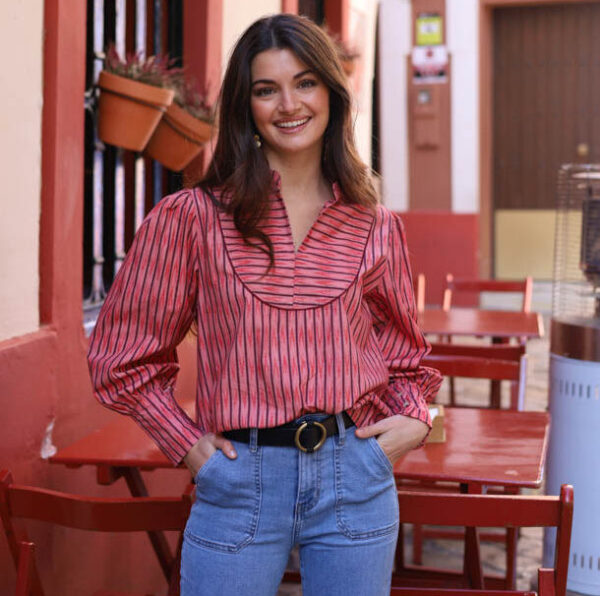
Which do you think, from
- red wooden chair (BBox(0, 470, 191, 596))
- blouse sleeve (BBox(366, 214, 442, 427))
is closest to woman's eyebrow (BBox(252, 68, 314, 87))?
blouse sleeve (BBox(366, 214, 442, 427))

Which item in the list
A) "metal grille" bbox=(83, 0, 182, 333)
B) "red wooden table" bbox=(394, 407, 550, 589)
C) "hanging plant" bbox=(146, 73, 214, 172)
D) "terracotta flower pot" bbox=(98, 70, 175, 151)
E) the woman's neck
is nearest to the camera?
the woman's neck

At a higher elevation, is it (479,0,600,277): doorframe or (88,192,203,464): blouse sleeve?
(479,0,600,277): doorframe

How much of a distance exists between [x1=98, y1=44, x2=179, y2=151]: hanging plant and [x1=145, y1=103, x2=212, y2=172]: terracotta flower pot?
230mm

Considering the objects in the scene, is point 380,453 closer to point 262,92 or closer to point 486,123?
point 262,92

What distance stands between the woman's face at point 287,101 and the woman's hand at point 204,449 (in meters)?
0.50

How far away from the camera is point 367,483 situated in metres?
1.62

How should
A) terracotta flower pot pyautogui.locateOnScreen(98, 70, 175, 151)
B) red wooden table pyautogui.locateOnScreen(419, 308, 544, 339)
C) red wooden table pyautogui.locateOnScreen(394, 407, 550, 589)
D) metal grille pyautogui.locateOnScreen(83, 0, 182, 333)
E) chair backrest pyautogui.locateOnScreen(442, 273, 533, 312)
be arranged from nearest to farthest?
red wooden table pyautogui.locateOnScreen(394, 407, 550, 589) < terracotta flower pot pyautogui.locateOnScreen(98, 70, 175, 151) < metal grille pyautogui.locateOnScreen(83, 0, 182, 333) < red wooden table pyautogui.locateOnScreen(419, 308, 544, 339) < chair backrest pyautogui.locateOnScreen(442, 273, 533, 312)

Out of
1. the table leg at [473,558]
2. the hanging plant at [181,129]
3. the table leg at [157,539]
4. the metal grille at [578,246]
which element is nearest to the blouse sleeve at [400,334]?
the table leg at [473,558]

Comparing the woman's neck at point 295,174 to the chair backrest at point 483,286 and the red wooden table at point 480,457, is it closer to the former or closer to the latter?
the red wooden table at point 480,457

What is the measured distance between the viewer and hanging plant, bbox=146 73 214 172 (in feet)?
11.6

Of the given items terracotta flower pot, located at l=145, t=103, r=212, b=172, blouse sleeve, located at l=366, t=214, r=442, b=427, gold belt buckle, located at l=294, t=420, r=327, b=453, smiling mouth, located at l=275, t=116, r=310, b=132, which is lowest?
gold belt buckle, located at l=294, t=420, r=327, b=453

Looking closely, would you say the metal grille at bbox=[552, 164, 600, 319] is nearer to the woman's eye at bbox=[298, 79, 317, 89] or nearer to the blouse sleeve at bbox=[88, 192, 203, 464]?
the woman's eye at bbox=[298, 79, 317, 89]

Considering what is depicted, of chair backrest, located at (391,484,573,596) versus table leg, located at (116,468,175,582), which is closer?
chair backrest, located at (391,484,573,596)

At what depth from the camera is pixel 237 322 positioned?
1.65 metres
